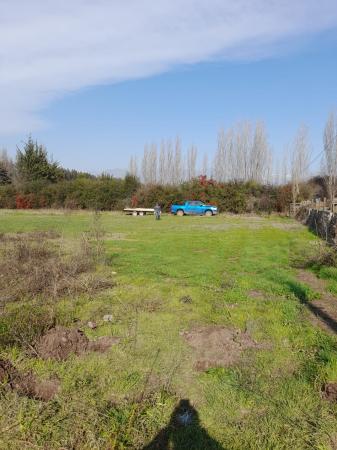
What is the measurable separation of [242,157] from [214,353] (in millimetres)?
46397

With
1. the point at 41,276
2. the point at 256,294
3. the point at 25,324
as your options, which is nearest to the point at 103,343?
the point at 25,324

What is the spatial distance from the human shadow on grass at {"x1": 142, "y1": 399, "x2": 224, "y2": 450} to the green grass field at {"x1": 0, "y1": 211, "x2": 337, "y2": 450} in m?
0.01

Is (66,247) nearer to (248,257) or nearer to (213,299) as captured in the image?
(248,257)

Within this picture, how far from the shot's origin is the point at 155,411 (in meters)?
3.57

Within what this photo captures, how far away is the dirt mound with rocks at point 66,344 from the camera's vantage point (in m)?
4.71

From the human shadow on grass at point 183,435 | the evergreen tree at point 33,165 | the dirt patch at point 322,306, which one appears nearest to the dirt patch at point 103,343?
the human shadow on grass at point 183,435

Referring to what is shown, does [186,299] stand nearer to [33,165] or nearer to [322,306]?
[322,306]

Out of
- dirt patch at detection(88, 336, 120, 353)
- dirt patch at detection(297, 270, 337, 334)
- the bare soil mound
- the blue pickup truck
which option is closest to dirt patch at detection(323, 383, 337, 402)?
dirt patch at detection(297, 270, 337, 334)

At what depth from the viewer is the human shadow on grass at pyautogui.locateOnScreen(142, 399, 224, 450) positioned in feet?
10.4

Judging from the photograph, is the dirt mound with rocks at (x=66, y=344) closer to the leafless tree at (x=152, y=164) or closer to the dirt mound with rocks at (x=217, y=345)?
the dirt mound with rocks at (x=217, y=345)

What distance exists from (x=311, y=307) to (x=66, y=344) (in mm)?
4108

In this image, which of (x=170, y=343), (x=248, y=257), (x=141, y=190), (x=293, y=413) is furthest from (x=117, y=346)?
(x=141, y=190)

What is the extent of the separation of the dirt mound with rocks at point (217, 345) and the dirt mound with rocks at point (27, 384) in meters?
1.56

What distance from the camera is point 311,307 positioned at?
6738mm
